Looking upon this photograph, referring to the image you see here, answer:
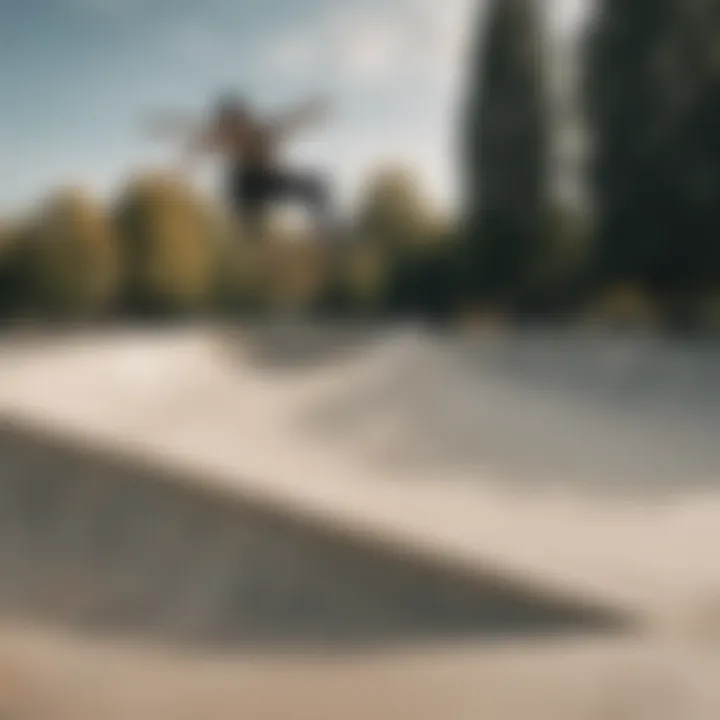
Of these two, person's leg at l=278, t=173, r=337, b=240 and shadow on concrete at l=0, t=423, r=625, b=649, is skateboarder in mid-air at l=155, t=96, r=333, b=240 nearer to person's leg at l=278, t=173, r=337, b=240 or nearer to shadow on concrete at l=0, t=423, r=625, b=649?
person's leg at l=278, t=173, r=337, b=240

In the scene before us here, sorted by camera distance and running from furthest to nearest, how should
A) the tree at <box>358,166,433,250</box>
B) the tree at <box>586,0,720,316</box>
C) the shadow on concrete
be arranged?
the tree at <box>586,0,720,316</box> < the tree at <box>358,166,433,250</box> < the shadow on concrete

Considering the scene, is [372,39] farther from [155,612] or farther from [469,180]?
[155,612]


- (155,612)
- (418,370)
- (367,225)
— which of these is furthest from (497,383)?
(155,612)

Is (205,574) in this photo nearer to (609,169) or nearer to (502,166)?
(502,166)

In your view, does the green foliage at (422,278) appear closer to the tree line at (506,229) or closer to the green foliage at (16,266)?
the tree line at (506,229)

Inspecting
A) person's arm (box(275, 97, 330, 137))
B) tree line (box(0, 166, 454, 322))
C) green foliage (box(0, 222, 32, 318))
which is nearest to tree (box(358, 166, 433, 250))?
tree line (box(0, 166, 454, 322))
